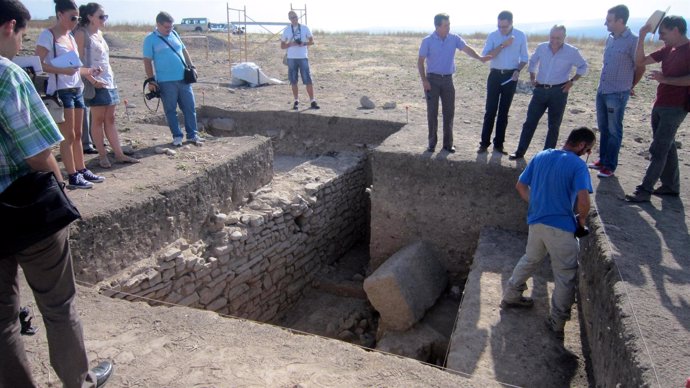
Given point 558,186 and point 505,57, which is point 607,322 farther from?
point 505,57

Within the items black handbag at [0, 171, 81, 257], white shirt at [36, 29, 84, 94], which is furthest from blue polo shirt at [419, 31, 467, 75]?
black handbag at [0, 171, 81, 257]

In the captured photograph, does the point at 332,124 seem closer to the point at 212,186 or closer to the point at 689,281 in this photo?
the point at 212,186

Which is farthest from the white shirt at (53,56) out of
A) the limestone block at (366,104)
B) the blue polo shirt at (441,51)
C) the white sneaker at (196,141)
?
the limestone block at (366,104)

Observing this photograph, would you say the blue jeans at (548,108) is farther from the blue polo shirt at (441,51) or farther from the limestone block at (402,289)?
the limestone block at (402,289)

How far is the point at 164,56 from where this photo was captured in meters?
6.35

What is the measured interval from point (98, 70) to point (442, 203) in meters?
4.51

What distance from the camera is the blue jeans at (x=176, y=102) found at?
6539 millimetres

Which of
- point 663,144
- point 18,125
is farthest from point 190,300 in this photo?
point 663,144

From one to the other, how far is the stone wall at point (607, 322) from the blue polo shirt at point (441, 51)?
2.57 m

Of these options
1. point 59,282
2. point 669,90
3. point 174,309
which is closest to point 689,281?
point 669,90

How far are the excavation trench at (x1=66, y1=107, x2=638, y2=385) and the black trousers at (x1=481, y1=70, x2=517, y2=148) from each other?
0.53 meters

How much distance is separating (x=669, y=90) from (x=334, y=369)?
4.31 metres

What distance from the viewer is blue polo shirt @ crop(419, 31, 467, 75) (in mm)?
6195

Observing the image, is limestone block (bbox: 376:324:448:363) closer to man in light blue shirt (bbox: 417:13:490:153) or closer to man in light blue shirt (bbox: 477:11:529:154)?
man in light blue shirt (bbox: 417:13:490:153)
